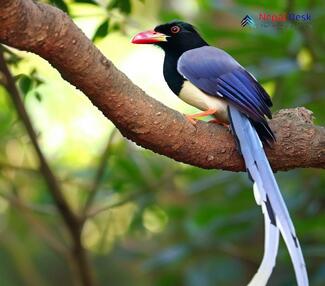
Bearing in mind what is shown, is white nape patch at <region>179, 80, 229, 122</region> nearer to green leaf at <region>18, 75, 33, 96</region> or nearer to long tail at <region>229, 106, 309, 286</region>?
long tail at <region>229, 106, 309, 286</region>

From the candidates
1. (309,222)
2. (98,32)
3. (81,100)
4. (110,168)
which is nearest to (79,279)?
(110,168)

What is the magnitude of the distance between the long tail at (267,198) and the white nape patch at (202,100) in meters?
0.05

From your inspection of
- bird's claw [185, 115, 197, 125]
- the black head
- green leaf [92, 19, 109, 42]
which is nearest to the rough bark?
bird's claw [185, 115, 197, 125]

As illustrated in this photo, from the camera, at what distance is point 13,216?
194 inches

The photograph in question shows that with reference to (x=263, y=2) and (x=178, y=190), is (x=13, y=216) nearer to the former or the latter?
(x=178, y=190)

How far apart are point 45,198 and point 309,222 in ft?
5.00

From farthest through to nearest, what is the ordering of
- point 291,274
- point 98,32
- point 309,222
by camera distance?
point 291,274 < point 309,222 < point 98,32

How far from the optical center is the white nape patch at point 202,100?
8.16 ft

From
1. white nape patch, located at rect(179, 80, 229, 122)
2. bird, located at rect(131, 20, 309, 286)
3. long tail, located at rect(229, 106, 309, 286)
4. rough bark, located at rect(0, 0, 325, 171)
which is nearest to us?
rough bark, located at rect(0, 0, 325, 171)

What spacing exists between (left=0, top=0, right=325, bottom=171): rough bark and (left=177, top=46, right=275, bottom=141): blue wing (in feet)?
0.34

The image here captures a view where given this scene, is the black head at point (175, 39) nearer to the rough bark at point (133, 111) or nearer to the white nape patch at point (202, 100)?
the white nape patch at point (202, 100)

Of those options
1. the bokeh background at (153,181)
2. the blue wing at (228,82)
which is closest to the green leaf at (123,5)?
the bokeh background at (153,181)

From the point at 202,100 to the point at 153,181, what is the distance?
4.73 feet

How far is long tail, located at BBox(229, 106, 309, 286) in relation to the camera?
200cm
